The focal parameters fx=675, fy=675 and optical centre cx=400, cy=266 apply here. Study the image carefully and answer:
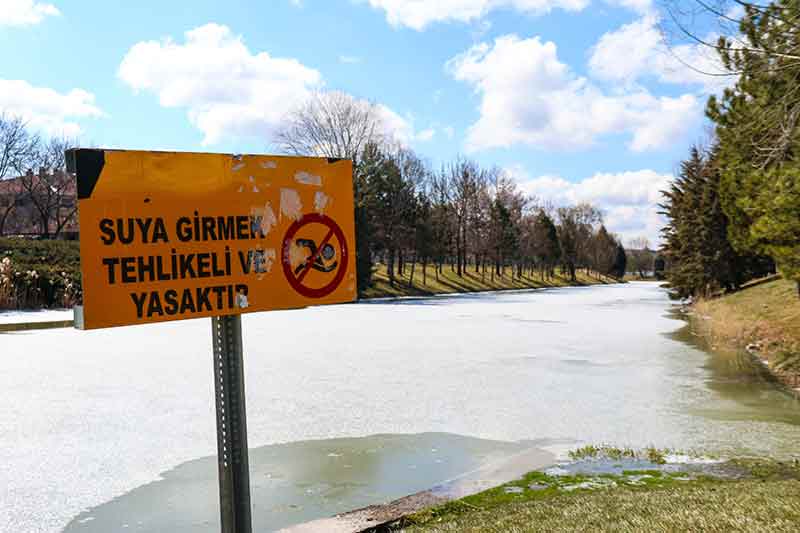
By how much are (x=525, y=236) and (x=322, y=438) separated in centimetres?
7876

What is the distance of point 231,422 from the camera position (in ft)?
10.3

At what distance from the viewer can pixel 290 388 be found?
10758mm

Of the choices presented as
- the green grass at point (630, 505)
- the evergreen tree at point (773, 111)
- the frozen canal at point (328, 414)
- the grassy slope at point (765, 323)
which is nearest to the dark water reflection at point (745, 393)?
the frozen canal at point (328, 414)

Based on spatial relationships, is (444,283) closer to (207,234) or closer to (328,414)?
(328,414)


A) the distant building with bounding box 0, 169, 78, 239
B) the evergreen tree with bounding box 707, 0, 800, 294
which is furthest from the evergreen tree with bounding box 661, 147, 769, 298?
the distant building with bounding box 0, 169, 78, 239

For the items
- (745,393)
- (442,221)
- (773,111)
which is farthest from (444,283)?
(773,111)

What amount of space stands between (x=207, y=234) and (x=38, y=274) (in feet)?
93.9

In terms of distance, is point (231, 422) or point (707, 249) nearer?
point (231, 422)

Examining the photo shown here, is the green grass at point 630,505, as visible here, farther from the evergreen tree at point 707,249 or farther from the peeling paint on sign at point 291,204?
the evergreen tree at point 707,249

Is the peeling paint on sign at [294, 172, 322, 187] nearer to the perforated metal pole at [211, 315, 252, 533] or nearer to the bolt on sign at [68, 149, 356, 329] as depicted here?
the bolt on sign at [68, 149, 356, 329]

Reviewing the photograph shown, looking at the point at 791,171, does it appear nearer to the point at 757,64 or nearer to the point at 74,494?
the point at 757,64

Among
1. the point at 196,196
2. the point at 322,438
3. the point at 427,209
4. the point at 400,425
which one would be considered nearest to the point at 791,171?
the point at 400,425

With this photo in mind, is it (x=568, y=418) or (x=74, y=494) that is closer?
(x=74, y=494)

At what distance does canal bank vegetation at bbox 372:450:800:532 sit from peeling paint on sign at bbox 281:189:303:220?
228 centimetres
